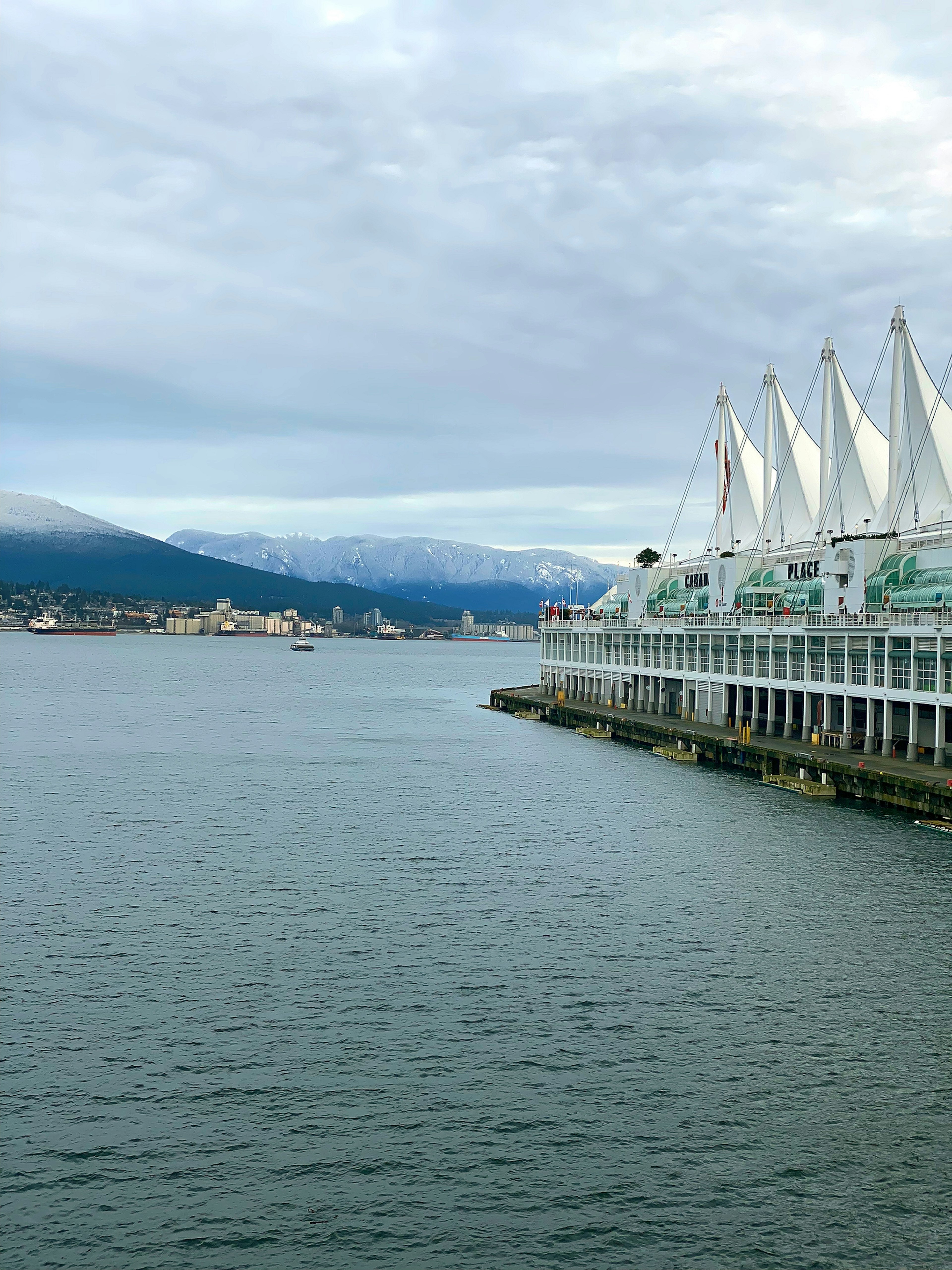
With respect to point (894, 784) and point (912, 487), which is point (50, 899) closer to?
point (894, 784)

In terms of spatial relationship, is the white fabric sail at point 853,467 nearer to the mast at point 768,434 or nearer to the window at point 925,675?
the mast at point 768,434

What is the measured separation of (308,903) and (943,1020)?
19.5 meters

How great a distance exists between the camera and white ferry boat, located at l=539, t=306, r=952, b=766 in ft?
197

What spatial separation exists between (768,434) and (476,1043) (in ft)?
291

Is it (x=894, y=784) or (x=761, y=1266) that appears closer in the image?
(x=761, y=1266)

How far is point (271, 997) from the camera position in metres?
26.9

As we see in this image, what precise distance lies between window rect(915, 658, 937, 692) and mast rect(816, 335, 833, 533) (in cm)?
3427

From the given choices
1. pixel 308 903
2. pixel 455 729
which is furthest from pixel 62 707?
pixel 308 903

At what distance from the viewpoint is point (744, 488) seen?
109 meters

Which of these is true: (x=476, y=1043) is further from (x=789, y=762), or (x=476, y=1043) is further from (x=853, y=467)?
(x=853, y=467)

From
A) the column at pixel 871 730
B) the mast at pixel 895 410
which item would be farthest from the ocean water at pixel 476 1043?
the mast at pixel 895 410

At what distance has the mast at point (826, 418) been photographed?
9100 cm

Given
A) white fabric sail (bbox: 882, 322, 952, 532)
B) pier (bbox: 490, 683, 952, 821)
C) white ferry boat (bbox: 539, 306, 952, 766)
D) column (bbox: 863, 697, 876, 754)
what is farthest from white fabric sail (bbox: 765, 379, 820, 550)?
column (bbox: 863, 697, 876, 754)

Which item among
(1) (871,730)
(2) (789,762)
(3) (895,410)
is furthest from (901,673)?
(3) (895,410)
